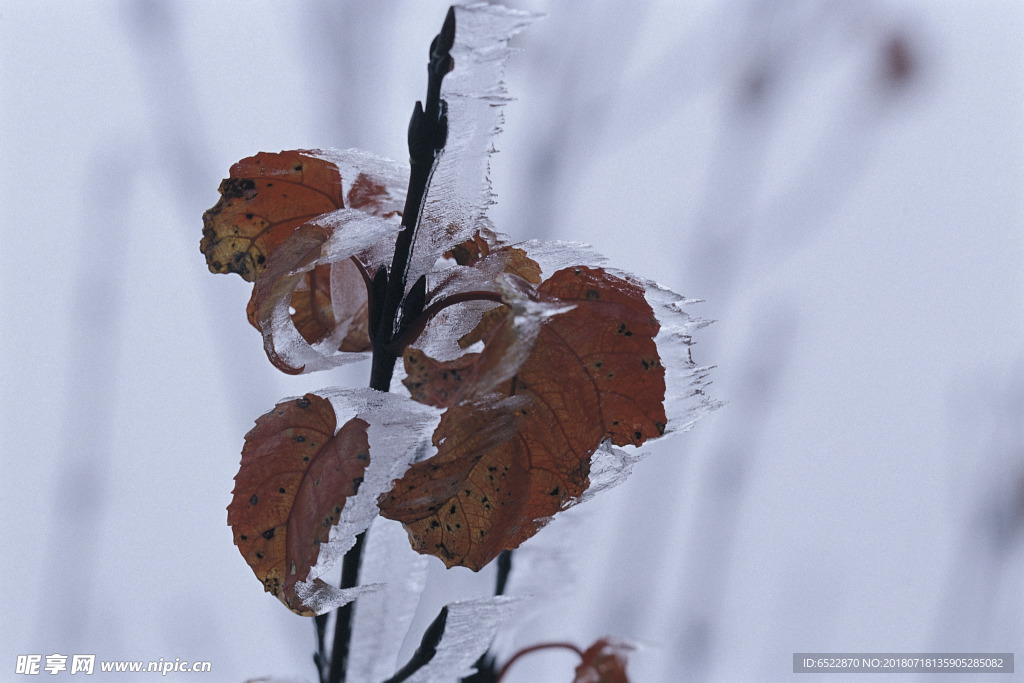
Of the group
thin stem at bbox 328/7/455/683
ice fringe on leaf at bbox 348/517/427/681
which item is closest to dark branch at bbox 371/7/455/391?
Result: thin stem at bbox 328/7/455/683

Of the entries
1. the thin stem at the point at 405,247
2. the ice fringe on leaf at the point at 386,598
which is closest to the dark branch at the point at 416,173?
the thin stem at the point at 405,247

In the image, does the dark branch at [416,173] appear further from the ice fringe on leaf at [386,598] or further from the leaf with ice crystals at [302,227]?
the ice fringe on leaf at [386,598]

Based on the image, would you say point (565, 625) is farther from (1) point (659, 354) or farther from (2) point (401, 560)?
(1) point (659, 354)

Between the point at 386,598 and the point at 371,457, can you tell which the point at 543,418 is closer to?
the point at 371,457

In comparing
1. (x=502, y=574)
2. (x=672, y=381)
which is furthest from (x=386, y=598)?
(x=672, y=381)

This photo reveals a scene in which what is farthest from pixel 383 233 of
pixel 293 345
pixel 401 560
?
pixel 401 560

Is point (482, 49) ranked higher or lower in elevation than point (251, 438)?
higher
